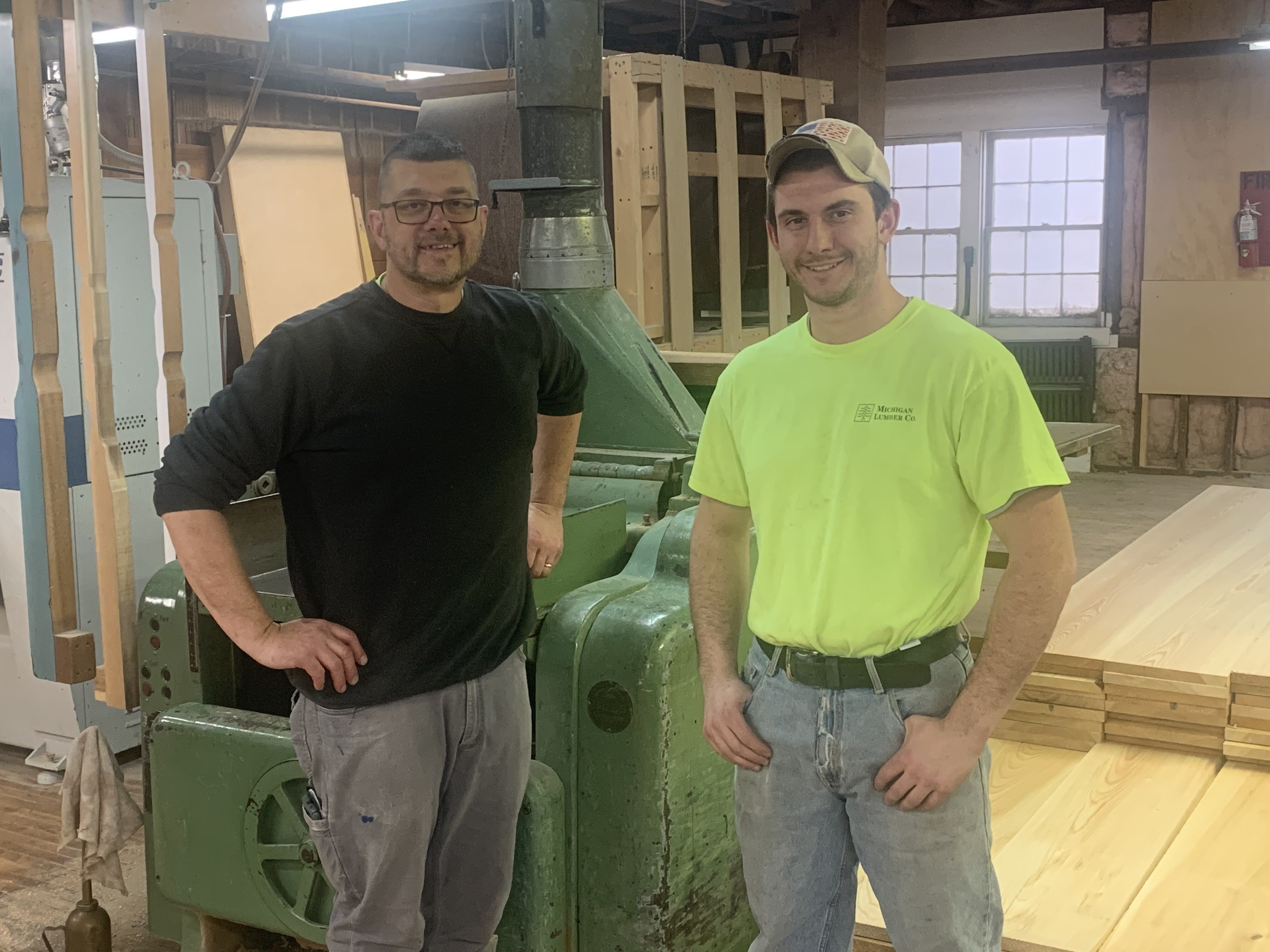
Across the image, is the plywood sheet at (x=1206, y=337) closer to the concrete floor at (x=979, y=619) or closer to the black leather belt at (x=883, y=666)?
the concrete floor at (x=979, y=619)

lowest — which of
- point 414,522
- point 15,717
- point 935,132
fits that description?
point 15,717

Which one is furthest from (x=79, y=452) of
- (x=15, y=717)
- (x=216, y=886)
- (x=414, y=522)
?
(x=414, y=522)

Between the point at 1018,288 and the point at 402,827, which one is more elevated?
the point at 1018,288

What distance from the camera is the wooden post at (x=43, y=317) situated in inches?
112

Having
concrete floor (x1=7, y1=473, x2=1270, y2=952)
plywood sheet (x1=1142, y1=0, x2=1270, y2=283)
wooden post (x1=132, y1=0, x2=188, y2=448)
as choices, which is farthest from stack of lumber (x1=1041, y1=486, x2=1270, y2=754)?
plywood sheet (x1=1142, y1=0, x2=1270, y2=283)

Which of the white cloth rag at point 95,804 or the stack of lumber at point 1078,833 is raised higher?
the white cloth rag at point 95,804

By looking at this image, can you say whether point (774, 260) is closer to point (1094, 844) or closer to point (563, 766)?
point (1094, 844)

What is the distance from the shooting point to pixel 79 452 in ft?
15.2

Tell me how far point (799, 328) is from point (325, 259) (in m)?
6.92

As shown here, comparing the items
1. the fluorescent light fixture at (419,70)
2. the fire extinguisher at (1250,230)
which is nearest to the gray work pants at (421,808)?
the fluorescent light fixture at (419,70)

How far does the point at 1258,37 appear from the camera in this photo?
339 inches

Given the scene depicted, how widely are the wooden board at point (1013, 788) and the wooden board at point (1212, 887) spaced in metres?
0.37

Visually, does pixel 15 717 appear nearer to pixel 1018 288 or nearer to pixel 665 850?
pixel 665 850

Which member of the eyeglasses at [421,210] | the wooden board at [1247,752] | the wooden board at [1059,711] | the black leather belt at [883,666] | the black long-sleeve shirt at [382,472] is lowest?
the wooden board at [1247,752]
